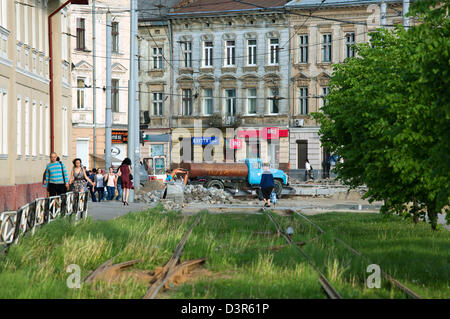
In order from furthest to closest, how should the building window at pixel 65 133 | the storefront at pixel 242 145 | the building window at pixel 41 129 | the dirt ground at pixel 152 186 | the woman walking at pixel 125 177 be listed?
1. the storefront at pixel 242 145
2. the dirt ground at pixel 152 186
3. the building window at pixel 65 133
4. the building window at pixel 41 129
5. the woman walking at pixel 125 177

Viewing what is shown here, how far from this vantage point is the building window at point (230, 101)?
6372 cm

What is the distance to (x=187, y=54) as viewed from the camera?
64.9 m

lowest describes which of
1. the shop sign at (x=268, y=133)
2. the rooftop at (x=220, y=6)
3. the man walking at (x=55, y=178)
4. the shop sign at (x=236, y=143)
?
the man walking at (x=55, y=178)

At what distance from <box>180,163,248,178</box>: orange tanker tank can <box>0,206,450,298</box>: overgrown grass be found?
26.0m

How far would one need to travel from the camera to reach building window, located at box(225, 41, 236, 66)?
63.8 meters

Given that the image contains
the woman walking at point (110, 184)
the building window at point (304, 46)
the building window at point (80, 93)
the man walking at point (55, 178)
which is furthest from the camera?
the building window at point (304, 46)

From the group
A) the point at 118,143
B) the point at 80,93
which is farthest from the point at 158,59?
the point at 80,93

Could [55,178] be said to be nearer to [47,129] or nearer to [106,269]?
[106,269]

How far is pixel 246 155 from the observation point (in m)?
62.9

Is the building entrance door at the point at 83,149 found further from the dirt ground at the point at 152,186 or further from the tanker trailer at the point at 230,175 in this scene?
the tanker trailer at the point at 230,175

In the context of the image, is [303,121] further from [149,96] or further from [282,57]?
[149,96]

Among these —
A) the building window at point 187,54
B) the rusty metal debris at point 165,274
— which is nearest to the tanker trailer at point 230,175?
the building window at point 187,54

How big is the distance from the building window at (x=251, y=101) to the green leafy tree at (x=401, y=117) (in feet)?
124

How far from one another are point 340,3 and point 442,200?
167 feet
